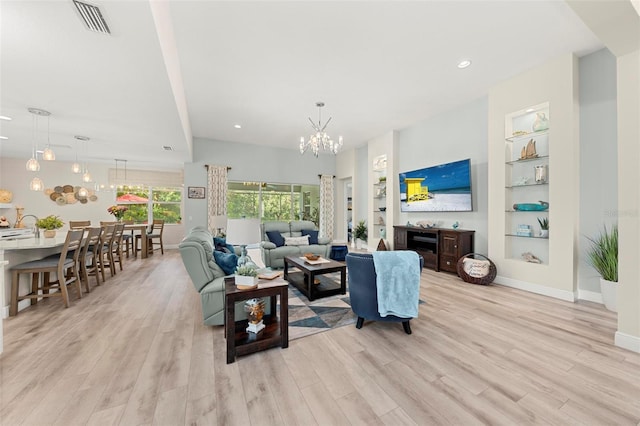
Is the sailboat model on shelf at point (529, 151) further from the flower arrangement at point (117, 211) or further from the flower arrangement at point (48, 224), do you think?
the flower arrangement at point (117, 211)

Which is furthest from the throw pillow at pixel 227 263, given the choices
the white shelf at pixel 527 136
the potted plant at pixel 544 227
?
the white shelf at pixel 527 136

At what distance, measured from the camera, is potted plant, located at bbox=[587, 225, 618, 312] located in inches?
117

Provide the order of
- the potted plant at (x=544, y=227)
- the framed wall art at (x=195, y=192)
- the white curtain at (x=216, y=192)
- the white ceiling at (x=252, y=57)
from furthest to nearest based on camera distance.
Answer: the white curtain at (x=216, y=192) → the framed wall art at (x=195, y=192) → the potted plant at (x=544, y=227) → the white ceiling at (x=252, y=57)

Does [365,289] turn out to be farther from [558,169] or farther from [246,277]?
[558,169]

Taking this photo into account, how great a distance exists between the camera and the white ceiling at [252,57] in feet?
7.08

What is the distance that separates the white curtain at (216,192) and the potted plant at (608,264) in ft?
25.0

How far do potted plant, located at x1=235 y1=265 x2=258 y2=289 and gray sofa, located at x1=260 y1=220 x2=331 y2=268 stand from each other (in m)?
2.84

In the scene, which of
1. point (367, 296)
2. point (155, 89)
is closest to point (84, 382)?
point (367, 296)

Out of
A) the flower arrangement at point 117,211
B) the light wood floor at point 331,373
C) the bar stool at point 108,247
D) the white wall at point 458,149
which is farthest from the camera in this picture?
the flower arrangement at point 117,211

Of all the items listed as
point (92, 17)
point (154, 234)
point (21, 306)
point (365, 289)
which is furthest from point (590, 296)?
point (154, 234)

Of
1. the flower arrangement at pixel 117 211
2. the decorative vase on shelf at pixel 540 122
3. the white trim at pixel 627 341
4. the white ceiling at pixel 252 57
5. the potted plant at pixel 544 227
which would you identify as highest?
the white ceiling at pixel 252 57

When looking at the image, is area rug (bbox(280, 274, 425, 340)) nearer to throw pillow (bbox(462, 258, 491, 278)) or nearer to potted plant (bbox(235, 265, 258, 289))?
potted plant (bbox(235, 265, 258, 289))

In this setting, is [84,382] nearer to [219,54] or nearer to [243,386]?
[243,386]

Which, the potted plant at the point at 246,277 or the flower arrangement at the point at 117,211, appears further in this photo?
the flower arrangement at the point at 117,211
